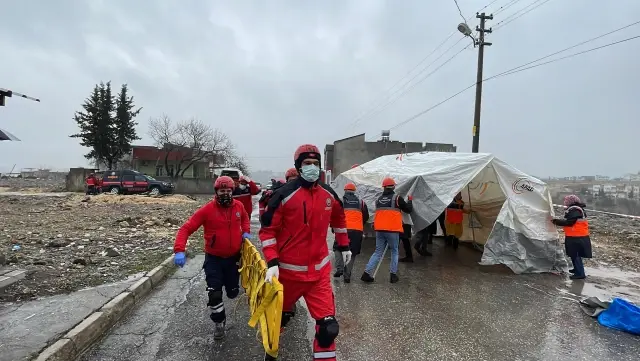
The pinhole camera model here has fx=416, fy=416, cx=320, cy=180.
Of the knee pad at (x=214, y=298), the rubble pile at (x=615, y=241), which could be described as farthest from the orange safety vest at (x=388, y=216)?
the rubble pile at (x=615, y=241)

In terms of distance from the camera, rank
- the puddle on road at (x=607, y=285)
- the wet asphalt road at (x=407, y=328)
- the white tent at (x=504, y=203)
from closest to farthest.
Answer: the wet asphalt road at (x=407, y=328), the puddle on road at (x=607, y=285), the white tent at (x=504, y=203)

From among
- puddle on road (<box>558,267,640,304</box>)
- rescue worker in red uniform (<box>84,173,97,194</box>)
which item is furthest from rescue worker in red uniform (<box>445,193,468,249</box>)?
rescue worker in red uniform (<box>84,173,97,194</box>)

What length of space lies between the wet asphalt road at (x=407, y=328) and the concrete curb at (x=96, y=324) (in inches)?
4.5

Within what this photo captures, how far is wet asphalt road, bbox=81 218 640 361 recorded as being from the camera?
4.06 meters

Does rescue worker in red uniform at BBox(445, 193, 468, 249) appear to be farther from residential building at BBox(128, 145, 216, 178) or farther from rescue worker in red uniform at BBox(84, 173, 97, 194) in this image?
residential building at BBox(128, 145, 216, 178)

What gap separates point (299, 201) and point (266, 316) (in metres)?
0.98

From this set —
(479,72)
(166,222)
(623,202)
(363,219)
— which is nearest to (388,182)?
(363,219)

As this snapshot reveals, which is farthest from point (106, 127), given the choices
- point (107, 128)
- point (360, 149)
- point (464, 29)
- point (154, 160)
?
point (464, 29)

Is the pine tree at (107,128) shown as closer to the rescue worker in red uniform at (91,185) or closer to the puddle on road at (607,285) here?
the rescue worker in red uniform at (91,185)

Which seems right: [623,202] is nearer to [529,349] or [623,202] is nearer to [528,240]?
[528,240]

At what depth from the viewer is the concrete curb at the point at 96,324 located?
3.68 metres

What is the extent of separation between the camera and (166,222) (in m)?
12.9

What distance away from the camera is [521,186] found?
27.0 feet

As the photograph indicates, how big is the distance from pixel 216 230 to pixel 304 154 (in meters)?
1.44
